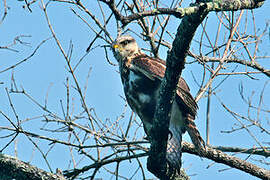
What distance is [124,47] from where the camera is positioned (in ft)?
17.2

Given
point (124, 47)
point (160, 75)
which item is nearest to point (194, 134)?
point (160, 75)

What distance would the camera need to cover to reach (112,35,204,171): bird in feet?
14.0

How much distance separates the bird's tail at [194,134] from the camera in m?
4.14

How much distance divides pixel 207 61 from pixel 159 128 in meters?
→ 2.39

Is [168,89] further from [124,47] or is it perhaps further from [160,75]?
[124,47]

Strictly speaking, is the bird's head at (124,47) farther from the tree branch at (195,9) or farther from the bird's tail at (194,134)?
the tree branch at (195,9)

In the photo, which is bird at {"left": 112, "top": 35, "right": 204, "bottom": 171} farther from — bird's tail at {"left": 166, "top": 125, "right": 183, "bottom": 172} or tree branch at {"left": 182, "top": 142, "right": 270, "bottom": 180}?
tree branch at {"left": 182, "top": 142, "right": 270, "bottom": 180}

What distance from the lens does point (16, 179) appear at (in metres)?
3.84

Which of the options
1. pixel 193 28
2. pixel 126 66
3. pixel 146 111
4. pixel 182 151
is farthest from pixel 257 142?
pixel 193 28

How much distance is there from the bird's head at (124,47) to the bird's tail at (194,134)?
4.51 feet

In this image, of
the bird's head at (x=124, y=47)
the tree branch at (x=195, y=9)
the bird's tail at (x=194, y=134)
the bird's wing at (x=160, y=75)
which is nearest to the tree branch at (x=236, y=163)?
the bird's tail at (x=194, y=134)

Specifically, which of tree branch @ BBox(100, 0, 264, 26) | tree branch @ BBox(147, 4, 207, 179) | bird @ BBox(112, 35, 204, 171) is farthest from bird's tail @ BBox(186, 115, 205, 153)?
tree branch @ BBox(100, 0, 264, 26)

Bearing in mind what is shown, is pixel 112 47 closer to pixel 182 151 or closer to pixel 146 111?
pixel 146 111

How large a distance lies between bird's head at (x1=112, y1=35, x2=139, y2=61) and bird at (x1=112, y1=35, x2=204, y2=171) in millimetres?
46
